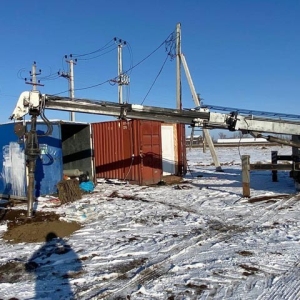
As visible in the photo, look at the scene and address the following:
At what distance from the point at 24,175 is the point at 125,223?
4.56 m

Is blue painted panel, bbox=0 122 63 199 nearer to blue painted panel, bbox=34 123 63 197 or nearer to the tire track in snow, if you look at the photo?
blue painted panel, bbox=34 123 63 197

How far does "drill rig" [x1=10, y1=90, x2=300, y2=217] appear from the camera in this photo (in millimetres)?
7266

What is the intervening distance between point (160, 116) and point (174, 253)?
13.4 ft

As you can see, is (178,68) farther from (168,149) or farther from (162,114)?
(162,114)

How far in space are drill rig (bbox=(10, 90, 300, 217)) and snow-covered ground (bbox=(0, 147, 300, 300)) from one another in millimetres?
1842

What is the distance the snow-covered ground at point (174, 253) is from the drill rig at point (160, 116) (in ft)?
6.04

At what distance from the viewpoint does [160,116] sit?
8578 millimetres

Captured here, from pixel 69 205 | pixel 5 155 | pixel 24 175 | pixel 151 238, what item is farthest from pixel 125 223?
pixel 5 155

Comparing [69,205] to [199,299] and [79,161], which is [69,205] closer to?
[79,161]

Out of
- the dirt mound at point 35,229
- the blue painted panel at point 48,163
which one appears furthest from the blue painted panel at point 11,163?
the dirt mound at point 35,229

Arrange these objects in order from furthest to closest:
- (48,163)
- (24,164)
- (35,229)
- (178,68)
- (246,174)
Answer: (178,68) → (48,163) → (24,164) → (246,174) → (35,229)

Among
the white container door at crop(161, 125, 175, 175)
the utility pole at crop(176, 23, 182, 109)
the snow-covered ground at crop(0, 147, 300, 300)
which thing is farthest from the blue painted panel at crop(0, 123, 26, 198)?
the utility pole at crop(176, 23, 182, 109)

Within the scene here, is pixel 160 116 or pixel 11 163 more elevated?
pixel 160 116

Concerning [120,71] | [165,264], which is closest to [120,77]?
[120,71]
